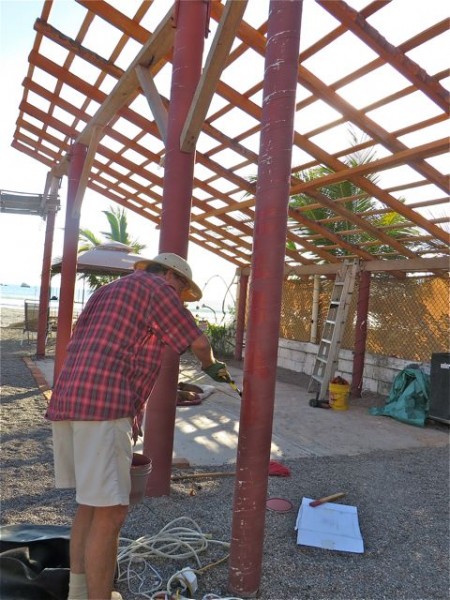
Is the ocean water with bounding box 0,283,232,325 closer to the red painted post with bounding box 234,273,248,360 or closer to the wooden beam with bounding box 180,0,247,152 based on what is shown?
the red painted post with bounding box 234,273,248,360

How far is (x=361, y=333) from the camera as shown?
9.16 m

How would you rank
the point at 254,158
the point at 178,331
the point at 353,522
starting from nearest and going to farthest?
1. the point at 178,331
2. the point at 353,522
3. the point at 254,158

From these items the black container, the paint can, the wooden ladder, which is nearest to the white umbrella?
the wooden ladder

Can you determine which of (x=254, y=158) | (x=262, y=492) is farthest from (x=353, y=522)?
(x=254, y=158)

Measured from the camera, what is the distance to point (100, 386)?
7.37ft

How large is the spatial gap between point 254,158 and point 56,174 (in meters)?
4.15

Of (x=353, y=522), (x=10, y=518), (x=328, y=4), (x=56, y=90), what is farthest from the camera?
(x=56, y=90)

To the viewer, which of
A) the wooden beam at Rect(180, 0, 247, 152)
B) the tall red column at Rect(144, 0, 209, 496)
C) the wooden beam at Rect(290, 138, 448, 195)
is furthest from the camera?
the wooden beam at Rect(290, 138, 448, 195)

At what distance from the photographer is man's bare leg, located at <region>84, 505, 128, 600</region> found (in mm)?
2193

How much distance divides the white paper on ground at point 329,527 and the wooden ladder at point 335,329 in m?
4.58

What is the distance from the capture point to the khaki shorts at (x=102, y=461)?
2203 millimetres

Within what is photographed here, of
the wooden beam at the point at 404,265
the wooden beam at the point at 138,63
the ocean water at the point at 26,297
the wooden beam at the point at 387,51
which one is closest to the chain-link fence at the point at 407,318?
the wooden beam at the point at 404,265

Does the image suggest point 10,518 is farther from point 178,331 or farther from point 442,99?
point 442,99

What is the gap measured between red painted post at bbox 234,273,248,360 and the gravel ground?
771cm
